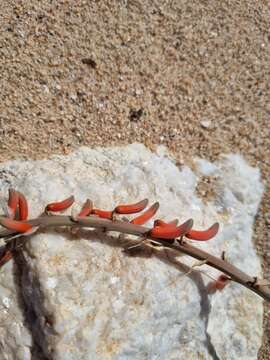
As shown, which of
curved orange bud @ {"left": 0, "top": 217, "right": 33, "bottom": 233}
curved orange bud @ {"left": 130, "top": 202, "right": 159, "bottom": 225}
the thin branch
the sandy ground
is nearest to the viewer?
curved orange bud @ {"left": 0, "top": 217, "right": 33, "bottom": 233}

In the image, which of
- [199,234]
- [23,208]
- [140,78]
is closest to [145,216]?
[199,234]

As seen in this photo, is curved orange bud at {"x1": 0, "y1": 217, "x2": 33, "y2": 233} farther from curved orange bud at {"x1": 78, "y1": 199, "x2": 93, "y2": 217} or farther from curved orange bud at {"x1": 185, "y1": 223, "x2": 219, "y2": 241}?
curved orange bud at {"x1": 185, "y1": 223, "x2": 219, "y2": 241}

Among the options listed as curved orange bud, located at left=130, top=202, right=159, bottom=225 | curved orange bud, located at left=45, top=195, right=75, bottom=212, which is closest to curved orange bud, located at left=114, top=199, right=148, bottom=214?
curved orange bud, located at left=130, top=202, right=159, bottom=225

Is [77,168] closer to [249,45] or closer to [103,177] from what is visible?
[103,177]

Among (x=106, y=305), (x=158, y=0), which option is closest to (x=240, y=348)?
(x=106, y=305)

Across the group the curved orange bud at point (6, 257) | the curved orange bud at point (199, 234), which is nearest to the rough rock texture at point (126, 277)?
the curved orange bud at point (6, 257)

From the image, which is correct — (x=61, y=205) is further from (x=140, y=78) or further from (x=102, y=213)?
(x=140, y=78)
